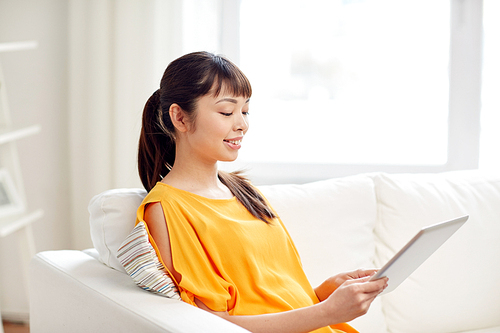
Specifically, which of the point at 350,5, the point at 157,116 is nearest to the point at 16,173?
the point at 157,116

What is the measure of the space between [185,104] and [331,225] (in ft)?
2.20

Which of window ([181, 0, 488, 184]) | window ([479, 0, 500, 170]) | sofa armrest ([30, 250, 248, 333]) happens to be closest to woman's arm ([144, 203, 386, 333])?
sofa armrest ([30, 250, 248, 333])

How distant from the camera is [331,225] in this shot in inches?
59.0

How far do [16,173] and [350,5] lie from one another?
1.69 m

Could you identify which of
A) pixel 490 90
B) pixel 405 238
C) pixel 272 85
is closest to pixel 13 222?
pixel 272 85

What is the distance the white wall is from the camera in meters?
2.29

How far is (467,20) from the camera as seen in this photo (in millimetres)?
2127

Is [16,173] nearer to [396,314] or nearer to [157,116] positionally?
[157,116]

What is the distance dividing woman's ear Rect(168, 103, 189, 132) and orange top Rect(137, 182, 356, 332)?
142 mm

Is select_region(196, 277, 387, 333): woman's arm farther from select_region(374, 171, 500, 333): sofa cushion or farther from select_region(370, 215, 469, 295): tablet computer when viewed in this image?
select_region(374, 171, 500, 333): sofa cushion

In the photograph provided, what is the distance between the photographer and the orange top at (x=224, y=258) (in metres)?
0.96

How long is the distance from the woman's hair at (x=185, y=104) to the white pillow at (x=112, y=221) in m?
0.08

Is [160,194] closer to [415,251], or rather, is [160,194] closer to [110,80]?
[415,251]

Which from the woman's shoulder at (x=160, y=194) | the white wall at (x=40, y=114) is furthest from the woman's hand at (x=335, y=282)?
the white wall at (x=40, y=114)
